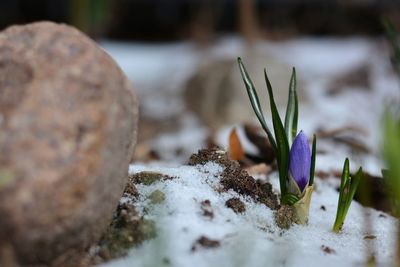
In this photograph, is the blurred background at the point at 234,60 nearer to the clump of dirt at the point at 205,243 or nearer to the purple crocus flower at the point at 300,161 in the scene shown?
the purple crocus flower at the point at 300,161

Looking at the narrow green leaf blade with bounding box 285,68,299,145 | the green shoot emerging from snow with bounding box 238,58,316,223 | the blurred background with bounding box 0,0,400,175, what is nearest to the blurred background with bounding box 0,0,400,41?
the blurred background with bounding box 0,0,400,175

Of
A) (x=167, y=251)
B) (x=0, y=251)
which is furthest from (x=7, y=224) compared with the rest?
(x=167, y=251)

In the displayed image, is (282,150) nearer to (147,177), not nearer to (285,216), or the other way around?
(285,216)

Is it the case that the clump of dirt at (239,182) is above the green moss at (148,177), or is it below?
above

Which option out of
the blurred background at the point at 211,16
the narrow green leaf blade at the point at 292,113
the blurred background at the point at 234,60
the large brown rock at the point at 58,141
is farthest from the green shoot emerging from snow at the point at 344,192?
the blurred background at the point at 211,16

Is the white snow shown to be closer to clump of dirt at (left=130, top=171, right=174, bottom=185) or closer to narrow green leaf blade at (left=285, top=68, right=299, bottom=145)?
clump of dirt at (left=130, top=171, right=174, bottom=185)

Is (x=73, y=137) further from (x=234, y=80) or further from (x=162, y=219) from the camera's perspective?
(x=234, y=80)
